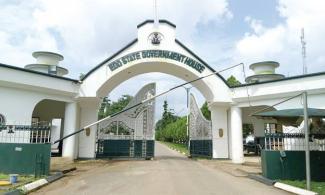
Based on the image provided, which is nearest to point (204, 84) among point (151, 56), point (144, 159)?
point (151, 56)

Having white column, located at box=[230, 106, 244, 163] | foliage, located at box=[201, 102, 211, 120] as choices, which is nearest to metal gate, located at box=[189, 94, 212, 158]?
white column, located at box=[230, 106, 244, 163]

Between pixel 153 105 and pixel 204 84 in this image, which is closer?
pixel 204 84

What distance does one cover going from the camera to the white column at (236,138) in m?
19.7

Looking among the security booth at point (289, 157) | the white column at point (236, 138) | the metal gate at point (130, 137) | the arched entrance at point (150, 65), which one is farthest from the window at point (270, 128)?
the metal gate at point (130, 137)

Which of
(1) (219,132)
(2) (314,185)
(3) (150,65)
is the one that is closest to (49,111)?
(3) (150,65)

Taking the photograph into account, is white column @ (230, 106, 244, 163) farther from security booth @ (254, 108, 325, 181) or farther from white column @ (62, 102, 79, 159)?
white column @ (62, 102, 79, 159)

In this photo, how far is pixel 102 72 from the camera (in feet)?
66.7

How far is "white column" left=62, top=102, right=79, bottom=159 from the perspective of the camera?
1923cm

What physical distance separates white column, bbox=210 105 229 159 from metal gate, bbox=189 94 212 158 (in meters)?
0.44

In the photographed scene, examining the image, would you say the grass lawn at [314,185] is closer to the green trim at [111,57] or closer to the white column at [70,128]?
the white column at [70,128]

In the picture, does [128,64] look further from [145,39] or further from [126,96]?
[126,96]

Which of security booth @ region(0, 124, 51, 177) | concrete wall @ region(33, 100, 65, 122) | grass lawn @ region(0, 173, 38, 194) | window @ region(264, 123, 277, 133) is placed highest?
concrete wall @ region(33, 100, 65, 122)

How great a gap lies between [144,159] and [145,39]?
720 centimetres

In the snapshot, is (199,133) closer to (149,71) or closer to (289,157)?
(149,71)
